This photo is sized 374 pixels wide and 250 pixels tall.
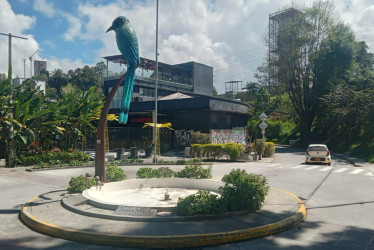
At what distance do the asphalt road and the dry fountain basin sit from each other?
1693mm

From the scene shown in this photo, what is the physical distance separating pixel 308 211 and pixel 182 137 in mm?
24216

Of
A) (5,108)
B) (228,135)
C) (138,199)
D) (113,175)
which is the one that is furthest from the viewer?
(228,135)

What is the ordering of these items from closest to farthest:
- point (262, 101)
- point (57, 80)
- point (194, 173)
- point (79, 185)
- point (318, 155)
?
point (79, 185)
point (194, 173)
point (318, 155)
point (262, 101)
point (57, 80)

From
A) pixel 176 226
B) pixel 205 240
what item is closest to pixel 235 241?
pixel 205 240

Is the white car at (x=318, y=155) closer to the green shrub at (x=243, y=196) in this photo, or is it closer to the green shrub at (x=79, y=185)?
the green shrub at (x=243, y=196)

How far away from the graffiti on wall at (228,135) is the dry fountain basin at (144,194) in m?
18.9

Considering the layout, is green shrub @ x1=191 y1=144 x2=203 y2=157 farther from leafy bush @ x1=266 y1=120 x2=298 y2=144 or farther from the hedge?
leafy bush @ x1=266 y1=120 x2=298 y2=144

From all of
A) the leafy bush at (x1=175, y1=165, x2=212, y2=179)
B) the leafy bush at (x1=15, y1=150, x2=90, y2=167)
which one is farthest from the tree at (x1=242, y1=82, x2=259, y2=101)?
the leafy bush at (x1=175, y1=165, x2=212, y2=179)

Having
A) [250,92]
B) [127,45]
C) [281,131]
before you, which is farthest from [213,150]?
[250,92]

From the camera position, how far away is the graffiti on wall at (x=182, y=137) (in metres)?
32.7

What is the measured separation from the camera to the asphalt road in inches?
257

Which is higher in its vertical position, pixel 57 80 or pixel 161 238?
pixel 57 80

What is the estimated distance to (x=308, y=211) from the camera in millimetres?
9398

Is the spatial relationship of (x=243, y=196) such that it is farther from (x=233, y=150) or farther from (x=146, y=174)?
(x=233, y=150)
